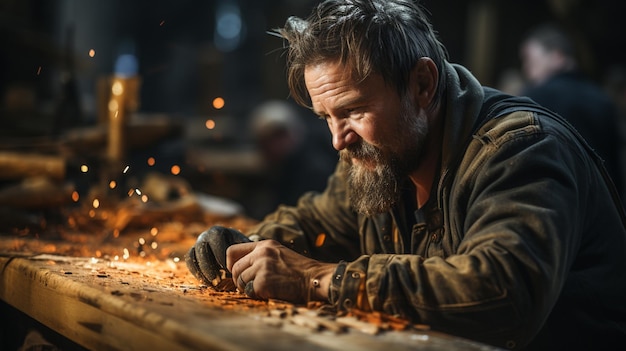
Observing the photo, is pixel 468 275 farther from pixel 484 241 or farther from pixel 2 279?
pixel 2 279

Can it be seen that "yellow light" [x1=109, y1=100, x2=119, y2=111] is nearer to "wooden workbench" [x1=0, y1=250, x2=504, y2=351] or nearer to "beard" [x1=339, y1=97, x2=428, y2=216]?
"wooden workbench" [x1=0, y1=250, x2=504, y2=351]

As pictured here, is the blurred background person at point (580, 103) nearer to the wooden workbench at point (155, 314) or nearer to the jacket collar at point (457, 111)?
the jacket collar at point (457, 111)

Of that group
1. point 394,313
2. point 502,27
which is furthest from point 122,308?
point 502,27

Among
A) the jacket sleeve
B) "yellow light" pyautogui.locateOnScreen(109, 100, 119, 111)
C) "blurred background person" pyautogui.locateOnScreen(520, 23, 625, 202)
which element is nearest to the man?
the jacket sleeve

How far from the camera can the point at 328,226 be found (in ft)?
11.2

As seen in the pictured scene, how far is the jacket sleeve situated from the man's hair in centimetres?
69

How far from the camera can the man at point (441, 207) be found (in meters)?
2.30

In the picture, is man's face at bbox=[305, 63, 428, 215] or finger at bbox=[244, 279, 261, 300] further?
man's face at bbox=[305, 63, 428, 215]

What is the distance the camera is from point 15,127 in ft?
19.4

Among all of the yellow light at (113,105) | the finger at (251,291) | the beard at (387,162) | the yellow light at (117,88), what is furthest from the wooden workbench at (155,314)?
the yellow light at (113,105)

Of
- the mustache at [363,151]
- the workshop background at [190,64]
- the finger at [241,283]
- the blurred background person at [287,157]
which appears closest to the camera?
the finger at [241,283]

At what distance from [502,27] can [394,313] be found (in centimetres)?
861

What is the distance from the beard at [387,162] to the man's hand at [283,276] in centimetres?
50

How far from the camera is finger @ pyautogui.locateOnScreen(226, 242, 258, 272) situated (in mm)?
2734
